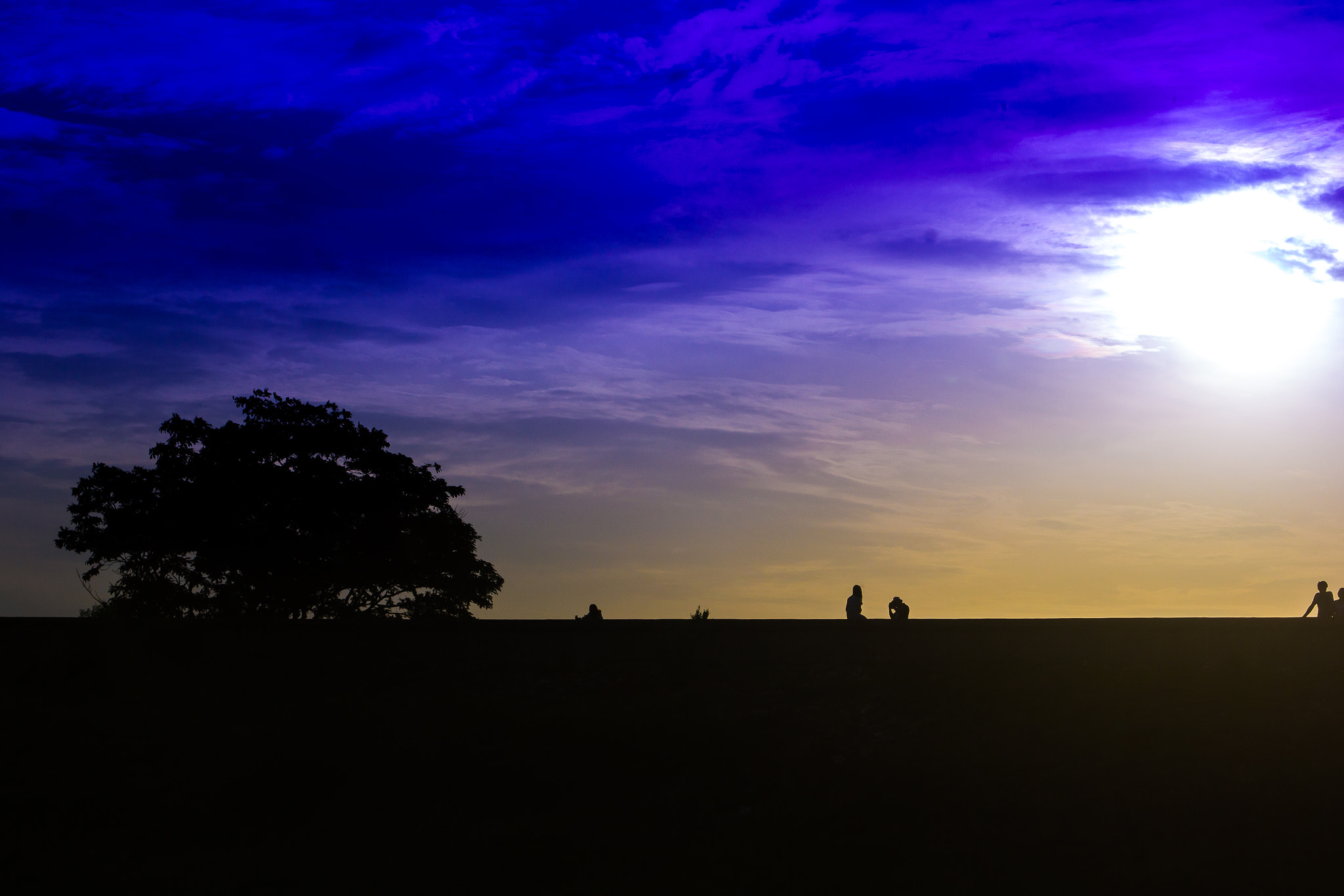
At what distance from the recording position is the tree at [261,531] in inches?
1406

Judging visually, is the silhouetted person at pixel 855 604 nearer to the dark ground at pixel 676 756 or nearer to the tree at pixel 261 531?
the dark ground at pixel 676 756

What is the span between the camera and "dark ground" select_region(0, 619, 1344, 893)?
1548 cm

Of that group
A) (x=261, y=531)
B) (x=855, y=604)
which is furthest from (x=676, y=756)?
(x=261, y=531)

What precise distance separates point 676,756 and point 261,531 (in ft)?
73.7

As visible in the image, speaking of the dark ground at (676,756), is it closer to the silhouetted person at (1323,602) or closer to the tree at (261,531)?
the silhouetted person at (1323,602)

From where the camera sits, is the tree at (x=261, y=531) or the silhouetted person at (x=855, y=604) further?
the tree at (x=261, y=531)

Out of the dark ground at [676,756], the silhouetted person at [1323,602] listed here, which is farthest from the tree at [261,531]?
the silhouetted person at [1323,602]

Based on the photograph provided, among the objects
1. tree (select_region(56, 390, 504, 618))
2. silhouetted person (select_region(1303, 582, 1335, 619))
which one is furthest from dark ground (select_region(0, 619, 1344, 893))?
tree (select_region(56, 390, 504, 618))

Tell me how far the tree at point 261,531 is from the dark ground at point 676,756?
45.2 feet

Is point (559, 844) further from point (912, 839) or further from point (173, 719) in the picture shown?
point (173, 719)

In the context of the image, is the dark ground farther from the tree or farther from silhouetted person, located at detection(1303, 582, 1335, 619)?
the tree

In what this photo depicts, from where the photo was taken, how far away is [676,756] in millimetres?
18016

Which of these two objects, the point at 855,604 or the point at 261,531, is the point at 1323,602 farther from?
the point at 261,531

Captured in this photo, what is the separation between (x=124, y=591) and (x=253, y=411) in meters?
6.87
